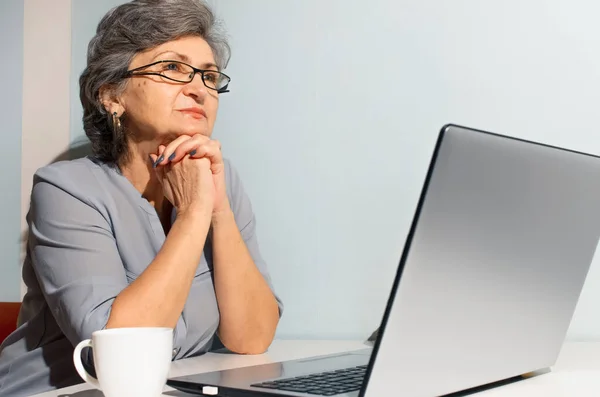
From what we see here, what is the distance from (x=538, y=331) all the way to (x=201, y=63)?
85 centimetres

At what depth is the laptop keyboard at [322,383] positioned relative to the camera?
2.51ft

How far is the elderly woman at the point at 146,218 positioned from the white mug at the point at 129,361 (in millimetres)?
346

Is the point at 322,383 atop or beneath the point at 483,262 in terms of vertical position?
beneath

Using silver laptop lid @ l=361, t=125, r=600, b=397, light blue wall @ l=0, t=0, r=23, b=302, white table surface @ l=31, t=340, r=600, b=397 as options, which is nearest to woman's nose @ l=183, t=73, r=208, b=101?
white table surface @ l=31, t=340, r=600, b=397

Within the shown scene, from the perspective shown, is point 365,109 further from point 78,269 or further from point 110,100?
point 78,269

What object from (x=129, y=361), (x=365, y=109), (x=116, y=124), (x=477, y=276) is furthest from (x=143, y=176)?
(x=477, y=276)

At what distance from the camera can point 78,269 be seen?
1141 mm

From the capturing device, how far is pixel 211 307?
4.42 feet

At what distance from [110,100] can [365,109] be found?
0.53 m

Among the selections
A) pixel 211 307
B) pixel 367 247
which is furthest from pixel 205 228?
pixel 367 247

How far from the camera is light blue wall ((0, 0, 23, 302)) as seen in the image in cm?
177

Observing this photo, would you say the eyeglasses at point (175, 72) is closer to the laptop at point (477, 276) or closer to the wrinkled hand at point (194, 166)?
the wrinkled hand at point (194, 166)

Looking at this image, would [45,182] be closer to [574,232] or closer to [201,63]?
[201,63]

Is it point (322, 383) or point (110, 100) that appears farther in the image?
point (110, 100)
